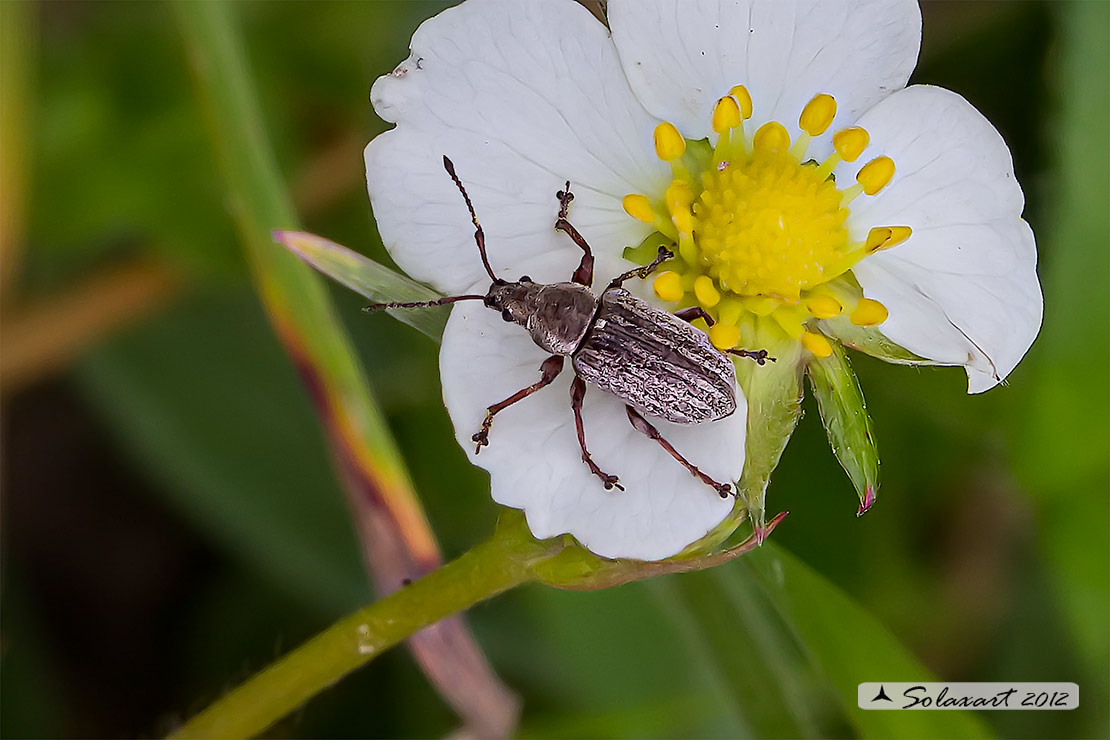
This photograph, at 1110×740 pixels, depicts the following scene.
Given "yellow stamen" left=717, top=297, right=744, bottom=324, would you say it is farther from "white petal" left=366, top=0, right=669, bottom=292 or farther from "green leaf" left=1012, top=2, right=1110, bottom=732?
"green leaf" left=1012, top=2, right=1110, bottom=732

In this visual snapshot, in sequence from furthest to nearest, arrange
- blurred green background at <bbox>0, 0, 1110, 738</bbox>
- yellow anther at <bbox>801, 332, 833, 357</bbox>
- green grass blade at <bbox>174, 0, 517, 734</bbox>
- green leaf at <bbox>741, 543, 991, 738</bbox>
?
blurred green background at <bbox>0, 0, 1110, 738</bbox>
green grass blade at <bbox>174, 0, 517, 734</bbox>
green leaf at <bbox>741, 543, 991, 738</bbox>
yellow anther at <bbox>801, 332, 833, 357</bbox>

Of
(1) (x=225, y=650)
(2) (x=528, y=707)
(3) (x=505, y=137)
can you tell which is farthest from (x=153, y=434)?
(3) (x=505, y=137)

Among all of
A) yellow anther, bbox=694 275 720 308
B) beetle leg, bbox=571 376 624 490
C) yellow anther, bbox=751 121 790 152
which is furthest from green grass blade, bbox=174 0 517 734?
yellow anther, bbox=751 121 790 152

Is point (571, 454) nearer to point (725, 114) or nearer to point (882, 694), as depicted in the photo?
point (725, 114)

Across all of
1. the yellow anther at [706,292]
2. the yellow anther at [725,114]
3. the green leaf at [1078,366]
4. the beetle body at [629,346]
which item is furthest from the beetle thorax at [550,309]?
the green leaf at [1078,366]

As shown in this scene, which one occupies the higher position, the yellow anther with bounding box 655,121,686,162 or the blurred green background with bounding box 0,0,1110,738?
the yellow anther with bounding box 655,121,686,162

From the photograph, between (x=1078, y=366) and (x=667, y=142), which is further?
(x=1078, y=366)

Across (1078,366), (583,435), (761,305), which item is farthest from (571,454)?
(1078,366)
